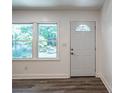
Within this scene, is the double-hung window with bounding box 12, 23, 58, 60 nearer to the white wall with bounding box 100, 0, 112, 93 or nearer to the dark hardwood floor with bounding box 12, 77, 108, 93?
the dark hardwood floor with bounding box 12, 77, 108, 93

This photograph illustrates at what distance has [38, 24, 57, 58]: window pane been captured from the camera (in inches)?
234

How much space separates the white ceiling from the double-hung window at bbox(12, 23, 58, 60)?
0.71 metres

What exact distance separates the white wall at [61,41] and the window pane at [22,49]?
266 millimetres

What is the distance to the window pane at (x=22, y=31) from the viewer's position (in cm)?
590

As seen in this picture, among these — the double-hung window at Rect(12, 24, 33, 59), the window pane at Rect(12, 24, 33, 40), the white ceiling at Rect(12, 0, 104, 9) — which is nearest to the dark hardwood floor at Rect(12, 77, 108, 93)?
Result: the double-hung window at Rect(12, 24, 33, 59)

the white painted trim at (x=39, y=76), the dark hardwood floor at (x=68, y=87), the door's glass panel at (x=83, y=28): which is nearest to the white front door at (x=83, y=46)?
the door's glass panel at (x=83, y=28)

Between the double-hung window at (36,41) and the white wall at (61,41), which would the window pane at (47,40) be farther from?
the white wall at (61,41)

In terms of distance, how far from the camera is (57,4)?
530 cm

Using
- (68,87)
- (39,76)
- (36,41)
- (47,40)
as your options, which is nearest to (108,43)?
(68,87)

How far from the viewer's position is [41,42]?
19.5ft
